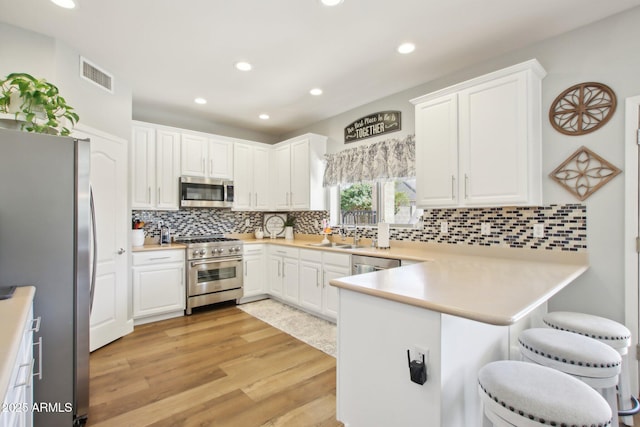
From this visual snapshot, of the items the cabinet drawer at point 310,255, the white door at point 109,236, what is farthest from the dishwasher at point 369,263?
the white door at point 109,236

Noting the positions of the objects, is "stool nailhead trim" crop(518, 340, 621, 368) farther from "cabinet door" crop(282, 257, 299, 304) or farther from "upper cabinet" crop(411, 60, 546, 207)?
"cabinet door" crop(282, 257, 299, 304)

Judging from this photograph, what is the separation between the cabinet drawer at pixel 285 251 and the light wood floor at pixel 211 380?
102cm

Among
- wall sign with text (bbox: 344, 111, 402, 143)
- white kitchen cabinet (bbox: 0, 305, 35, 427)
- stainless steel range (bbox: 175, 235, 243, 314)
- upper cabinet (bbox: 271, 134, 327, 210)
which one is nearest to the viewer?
white kitchen cabinet (bbox: 0, 305, 35, 427)

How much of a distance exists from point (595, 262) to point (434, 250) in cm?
125

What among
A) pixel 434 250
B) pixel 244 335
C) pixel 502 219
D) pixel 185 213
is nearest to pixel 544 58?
pixel 502 219

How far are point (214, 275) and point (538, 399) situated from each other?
3.70m

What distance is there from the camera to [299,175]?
14.9 feet

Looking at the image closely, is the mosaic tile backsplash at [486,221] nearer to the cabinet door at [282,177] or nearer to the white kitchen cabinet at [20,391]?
the cabinet door at [282,177]

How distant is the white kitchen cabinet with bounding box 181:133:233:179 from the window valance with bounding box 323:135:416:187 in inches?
57.0

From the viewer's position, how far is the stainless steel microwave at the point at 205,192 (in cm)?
412

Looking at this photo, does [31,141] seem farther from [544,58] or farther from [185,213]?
[544,58]

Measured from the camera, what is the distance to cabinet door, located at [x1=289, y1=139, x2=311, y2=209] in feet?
14.5

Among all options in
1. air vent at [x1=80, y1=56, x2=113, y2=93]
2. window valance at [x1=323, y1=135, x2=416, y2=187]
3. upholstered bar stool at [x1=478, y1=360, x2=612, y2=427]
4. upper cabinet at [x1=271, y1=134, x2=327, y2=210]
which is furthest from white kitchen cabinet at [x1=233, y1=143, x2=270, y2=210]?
upholstered bar stool at [x1=478, y1=360, x2=612, y2=427]

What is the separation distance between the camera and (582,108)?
7.68ft
